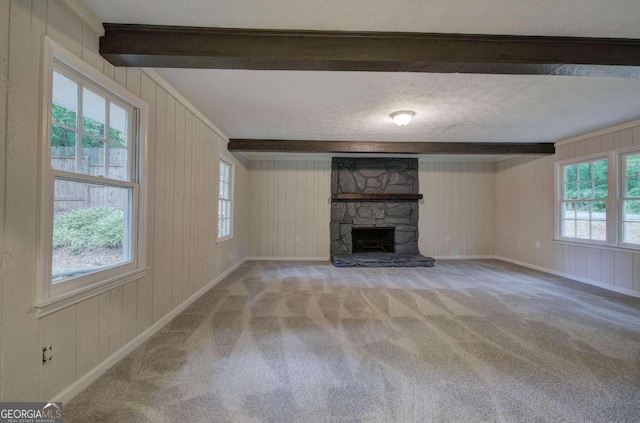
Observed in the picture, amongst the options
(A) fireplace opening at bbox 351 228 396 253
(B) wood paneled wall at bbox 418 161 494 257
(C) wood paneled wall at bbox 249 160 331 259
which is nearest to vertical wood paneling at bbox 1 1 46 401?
(C) wood paneled wall at bbox 249 160 331 259

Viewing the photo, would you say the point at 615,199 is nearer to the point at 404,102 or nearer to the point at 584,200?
the point at 584,200

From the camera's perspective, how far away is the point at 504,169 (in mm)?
5934

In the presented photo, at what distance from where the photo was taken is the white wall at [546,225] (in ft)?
11.9

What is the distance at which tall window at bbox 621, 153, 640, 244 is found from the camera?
3477mm

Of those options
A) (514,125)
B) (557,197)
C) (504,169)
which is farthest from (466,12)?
(504,169)

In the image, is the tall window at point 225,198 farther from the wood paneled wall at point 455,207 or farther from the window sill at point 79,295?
the wood paneled wall at point 455,207

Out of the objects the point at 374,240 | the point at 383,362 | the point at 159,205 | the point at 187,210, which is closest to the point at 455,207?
the point at 374,240

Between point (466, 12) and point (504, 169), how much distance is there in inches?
212

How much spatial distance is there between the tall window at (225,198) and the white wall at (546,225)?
564 cm

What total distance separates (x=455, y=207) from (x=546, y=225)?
5.68 feet

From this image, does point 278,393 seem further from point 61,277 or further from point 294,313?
point 61,277

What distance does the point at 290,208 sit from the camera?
237 inches

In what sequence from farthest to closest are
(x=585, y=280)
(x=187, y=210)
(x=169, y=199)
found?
1. (x=585, y=280)
2. (x=187, y=210)
3. (x=169, y=199)

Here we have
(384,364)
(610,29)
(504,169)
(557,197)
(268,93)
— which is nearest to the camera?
(610,29)
